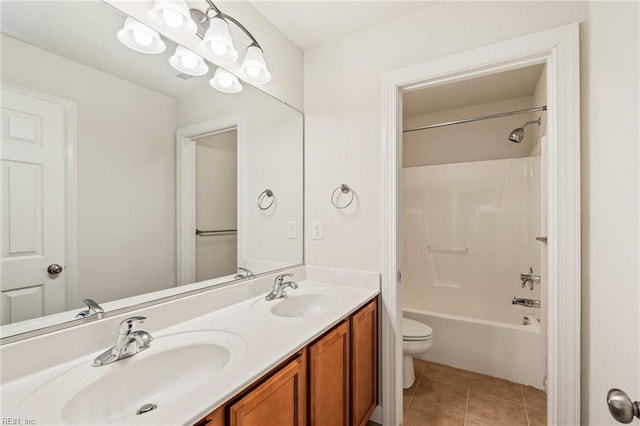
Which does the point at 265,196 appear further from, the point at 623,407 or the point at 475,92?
the point at 475,92

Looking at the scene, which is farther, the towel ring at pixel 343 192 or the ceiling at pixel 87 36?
the towel ring at pixel 343 192

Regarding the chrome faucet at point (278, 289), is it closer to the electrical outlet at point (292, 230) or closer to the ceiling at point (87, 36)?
the electrical outlet at point (292, 230)

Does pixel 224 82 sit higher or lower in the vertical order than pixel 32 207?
higher

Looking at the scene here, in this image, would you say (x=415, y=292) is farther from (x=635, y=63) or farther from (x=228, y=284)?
(x=635, y=63)

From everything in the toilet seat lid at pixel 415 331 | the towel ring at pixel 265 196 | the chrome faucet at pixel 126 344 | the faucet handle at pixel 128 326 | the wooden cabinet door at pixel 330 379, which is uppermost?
the towel ring at pixel 265 196

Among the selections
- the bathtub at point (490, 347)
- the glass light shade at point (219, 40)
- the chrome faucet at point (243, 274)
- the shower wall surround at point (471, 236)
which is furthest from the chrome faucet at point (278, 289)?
the shower wall surround at point (471, 236)

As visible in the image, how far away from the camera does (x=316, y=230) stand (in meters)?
1.91

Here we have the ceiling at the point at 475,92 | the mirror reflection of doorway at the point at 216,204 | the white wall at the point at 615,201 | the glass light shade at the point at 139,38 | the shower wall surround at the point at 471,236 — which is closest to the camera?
the white wall at the point at 615,201

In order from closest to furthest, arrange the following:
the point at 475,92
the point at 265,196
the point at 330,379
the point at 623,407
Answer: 1. the point at 623,407
2. the point at 330,379
3. the point at 265,196
4. the point at 475,92

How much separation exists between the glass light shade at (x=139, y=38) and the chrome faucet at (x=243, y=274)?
107 cm

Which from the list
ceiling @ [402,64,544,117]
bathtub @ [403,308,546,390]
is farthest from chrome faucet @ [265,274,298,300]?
ceiling @ [402,64,544,117]

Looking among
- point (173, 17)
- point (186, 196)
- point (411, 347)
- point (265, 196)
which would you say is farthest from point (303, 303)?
point (173, 17)

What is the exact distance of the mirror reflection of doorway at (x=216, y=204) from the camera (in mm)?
1386

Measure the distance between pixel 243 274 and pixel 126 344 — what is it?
2.37ft
